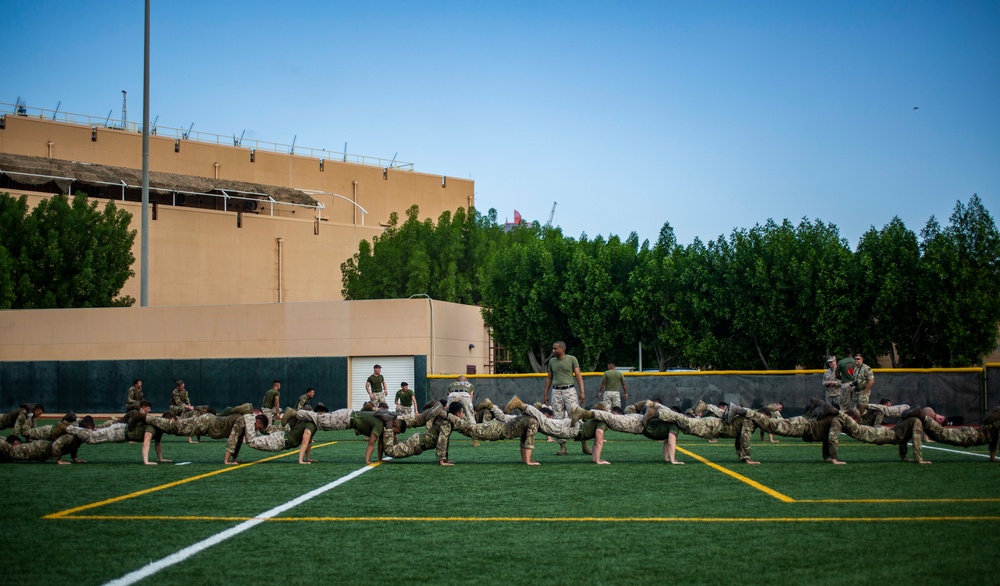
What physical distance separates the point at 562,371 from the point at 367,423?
3921mm

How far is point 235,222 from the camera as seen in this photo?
58594mm

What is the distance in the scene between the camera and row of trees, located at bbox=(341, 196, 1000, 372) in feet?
141

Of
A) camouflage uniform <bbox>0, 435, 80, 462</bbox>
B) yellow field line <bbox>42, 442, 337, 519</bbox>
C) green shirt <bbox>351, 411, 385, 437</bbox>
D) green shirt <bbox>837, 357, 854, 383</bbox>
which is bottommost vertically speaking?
yellow field line <bbox>42, 442, 337, 519</bbox>

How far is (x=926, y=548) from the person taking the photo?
8430 millimetres

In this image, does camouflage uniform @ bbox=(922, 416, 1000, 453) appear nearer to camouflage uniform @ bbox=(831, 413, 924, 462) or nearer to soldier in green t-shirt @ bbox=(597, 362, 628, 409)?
camouflage uniform @ bbox=(831, 413, 924, 462)

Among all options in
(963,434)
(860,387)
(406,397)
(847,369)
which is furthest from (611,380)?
(963,434)

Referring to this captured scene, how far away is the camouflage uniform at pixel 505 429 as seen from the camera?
1642cm

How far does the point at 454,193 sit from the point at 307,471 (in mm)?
62113

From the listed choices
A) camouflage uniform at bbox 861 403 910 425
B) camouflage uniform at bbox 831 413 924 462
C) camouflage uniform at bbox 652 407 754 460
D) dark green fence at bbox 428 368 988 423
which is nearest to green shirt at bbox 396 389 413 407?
dark green fence at bbox 428 368 988 423

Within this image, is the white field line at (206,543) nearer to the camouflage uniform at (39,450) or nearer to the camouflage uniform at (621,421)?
the camouflage uniform at (621,421)

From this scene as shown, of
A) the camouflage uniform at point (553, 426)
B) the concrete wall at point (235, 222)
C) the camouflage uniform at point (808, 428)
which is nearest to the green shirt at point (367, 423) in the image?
the camouflage uniform at point (553, 426)

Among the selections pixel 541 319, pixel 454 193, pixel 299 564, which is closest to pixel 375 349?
pixel 541 319

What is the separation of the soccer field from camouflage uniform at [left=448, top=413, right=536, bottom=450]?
1.68 ft

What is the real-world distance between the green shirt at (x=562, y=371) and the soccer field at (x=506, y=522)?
8.26ft
